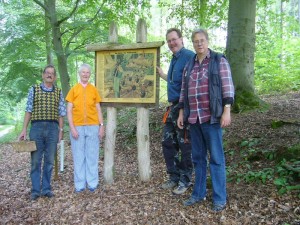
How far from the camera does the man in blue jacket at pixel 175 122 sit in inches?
161

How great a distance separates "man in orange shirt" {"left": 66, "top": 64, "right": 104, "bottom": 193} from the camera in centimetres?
449

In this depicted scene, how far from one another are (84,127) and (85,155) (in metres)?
0.47

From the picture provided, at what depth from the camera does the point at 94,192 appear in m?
4.62

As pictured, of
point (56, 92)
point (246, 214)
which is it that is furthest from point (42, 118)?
point (246, 214)

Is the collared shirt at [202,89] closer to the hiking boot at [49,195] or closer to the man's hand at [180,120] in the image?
the man's hand at [180,120]

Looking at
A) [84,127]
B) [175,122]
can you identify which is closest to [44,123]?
[84,127]

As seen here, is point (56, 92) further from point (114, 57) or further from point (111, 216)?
point (111, 216)

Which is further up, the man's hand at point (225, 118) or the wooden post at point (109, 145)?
the man's hand at point (225, 118)

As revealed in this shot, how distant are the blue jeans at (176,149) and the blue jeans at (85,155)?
114 centimetres

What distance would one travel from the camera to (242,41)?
6668 millimetres

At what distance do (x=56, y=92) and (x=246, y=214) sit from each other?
3161mm

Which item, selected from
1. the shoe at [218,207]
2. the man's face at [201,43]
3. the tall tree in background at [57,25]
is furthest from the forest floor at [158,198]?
the tall tree in background at [57,25]

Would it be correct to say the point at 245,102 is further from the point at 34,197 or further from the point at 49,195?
the point at 34,197

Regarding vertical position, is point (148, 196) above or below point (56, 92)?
below
